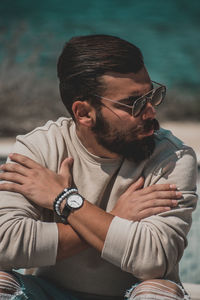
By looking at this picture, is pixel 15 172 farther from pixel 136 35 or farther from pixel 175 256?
pixel 136 35

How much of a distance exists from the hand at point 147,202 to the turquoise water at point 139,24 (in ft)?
35.3

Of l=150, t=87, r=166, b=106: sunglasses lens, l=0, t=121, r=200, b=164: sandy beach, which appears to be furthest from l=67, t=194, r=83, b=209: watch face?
l=0, t=121, r=200, b=164: sandy beach

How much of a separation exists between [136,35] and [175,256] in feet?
37.4

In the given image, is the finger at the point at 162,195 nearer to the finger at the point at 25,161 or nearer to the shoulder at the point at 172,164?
the shoulder at the point at 172,164

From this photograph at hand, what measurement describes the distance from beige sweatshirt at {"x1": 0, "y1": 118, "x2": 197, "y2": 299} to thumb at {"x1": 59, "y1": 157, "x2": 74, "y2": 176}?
0.03 m

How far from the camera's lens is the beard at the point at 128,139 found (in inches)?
92.5

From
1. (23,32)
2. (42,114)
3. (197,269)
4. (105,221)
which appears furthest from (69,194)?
(23,32)

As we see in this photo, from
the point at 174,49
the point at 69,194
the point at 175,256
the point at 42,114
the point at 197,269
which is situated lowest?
the point at 42,114

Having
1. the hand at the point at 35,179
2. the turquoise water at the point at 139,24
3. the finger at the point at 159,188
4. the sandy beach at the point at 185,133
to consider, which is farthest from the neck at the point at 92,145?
the turquoise water at the point at 139,24

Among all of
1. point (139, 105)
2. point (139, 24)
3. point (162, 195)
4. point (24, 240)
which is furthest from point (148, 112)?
point (139, 24)

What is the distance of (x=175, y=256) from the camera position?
221cm

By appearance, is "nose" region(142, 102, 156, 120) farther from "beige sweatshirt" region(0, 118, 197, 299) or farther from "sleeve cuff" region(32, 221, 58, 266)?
"sleeve cuff" region(32, 221, 58, 266)

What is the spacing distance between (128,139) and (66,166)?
28 cm

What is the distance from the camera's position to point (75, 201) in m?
2.26
